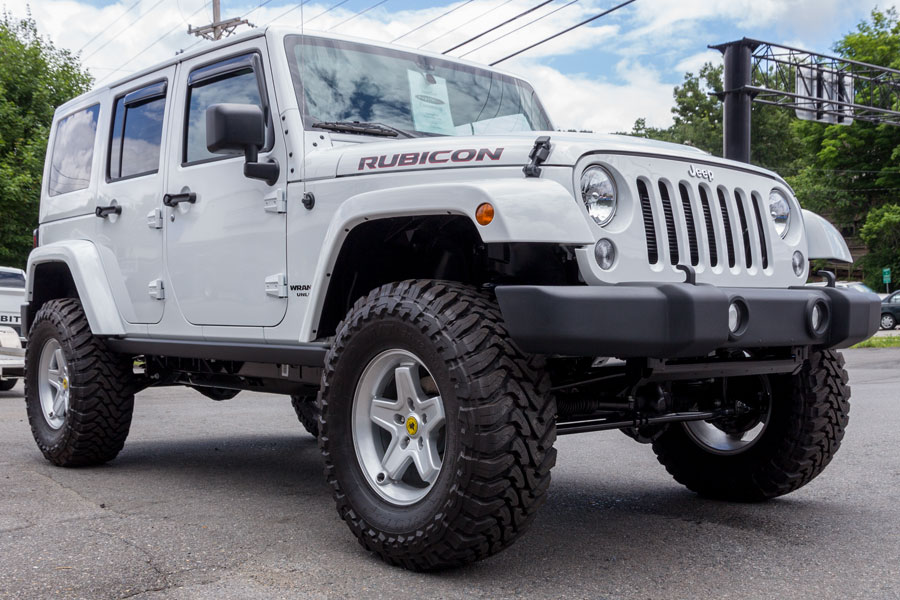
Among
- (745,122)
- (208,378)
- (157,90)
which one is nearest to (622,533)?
(208,378)

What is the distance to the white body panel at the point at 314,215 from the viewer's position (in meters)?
3.52

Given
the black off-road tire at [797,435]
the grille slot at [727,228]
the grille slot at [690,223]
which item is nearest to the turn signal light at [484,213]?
the grille slot at [690,223]

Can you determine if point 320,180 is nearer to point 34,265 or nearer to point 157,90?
→ point 157,90

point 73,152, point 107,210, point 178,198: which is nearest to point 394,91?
point 178,198

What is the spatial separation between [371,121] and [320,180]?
1.85 feet

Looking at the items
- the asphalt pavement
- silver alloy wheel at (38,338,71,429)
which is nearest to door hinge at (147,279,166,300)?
silver alloy wheel at (38,338,71,429)

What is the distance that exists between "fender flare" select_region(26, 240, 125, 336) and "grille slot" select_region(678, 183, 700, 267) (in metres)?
3.48

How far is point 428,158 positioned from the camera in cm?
379

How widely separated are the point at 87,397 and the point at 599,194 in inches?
142

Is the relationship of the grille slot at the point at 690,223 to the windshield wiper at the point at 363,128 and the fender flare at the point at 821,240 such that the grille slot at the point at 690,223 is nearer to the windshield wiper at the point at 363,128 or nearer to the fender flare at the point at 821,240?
the fender flare at the point at 821,240

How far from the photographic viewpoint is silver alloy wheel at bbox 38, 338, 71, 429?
19.9 feet

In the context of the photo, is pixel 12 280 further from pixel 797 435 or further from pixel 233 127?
pixel 797 435

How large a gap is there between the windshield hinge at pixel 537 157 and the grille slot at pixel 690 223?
2.23 feet

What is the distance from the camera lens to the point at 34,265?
6.55 m
